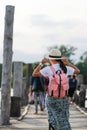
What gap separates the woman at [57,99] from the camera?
9.88 meters

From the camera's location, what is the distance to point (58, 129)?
10.1 meters

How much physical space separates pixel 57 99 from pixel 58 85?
0.26 meters

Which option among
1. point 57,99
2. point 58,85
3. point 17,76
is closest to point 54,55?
point 58,85

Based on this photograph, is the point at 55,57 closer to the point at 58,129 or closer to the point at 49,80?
the point at 49,80

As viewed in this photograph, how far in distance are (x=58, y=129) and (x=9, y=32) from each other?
166 inches

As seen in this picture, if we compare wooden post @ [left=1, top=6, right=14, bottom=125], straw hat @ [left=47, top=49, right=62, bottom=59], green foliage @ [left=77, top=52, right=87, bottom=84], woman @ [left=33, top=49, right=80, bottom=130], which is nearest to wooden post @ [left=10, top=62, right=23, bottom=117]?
wooden post @ [left=1, top=6, right=14, bottom=125]

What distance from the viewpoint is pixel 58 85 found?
32.1 ft

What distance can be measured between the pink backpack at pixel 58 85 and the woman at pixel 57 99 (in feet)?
0.28

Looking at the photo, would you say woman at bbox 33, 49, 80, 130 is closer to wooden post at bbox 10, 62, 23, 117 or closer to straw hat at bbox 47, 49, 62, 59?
straw hat at bbox 47, 49, 62, 59

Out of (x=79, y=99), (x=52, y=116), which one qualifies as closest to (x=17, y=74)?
(x=79, y=99)

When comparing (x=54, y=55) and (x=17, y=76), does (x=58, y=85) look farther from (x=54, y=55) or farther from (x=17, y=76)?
(x=17, y=76)

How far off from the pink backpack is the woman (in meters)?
0.09

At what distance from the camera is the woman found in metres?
9.88

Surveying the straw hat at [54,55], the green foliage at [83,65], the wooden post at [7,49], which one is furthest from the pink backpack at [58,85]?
the green foliage at [83,65]
